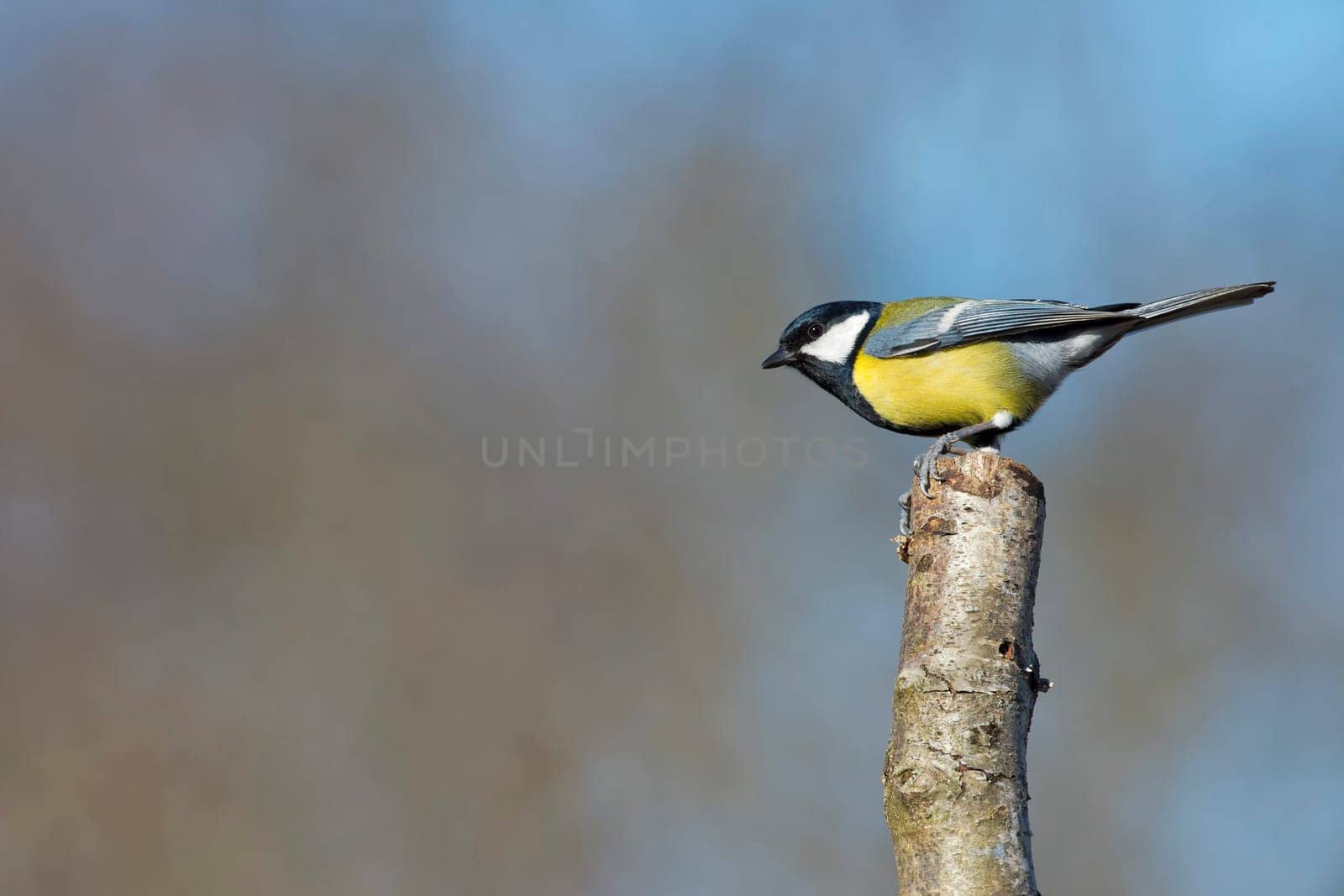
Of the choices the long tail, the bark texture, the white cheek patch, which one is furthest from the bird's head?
the bark texture

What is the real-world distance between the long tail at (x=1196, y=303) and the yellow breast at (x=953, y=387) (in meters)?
0.51

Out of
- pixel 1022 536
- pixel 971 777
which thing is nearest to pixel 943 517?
pixel 1022 536

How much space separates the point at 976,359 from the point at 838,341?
2.11 feet

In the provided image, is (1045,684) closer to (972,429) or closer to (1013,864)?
(1013,864)

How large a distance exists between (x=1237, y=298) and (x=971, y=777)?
8.38 feet

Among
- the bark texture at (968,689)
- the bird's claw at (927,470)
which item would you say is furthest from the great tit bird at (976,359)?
the bark texture at (968,689)

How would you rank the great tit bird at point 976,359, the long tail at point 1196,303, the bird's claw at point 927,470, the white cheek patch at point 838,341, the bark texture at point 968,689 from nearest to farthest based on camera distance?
the bark texture at point 968,689, the bird's claw at point 927,470, the long tail at point 1196,303, the great tit bird at point 976,359, the white cheek patch at point 838,341

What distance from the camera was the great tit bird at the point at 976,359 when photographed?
14.0ft

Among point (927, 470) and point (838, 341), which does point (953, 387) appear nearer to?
point (838, 341)

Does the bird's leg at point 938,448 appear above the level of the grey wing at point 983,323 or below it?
below

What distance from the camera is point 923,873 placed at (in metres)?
2.31

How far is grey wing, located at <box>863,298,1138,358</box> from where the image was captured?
4285 mm

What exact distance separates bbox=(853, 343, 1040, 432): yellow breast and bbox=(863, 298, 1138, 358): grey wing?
4 centimetres

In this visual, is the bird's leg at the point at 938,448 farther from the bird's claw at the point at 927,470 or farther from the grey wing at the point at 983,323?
the grey wing at the point at 983,323
